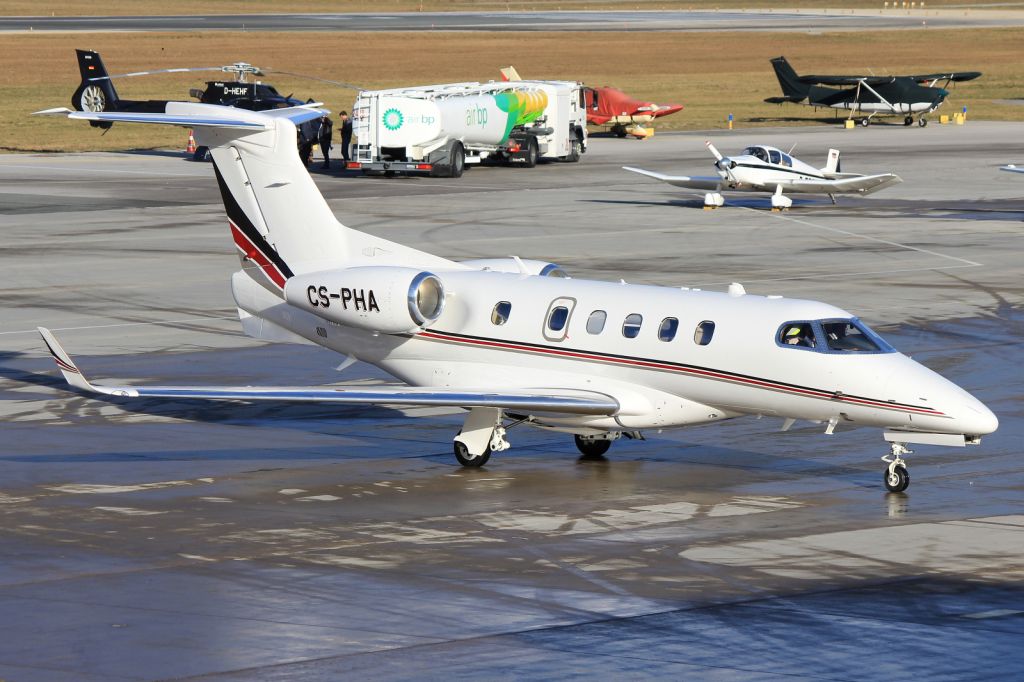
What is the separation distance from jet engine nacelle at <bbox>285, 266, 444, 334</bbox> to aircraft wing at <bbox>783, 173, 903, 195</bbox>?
32398 millimetres

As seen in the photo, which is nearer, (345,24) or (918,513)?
(918,513)

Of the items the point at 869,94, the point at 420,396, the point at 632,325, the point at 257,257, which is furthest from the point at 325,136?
the point at 632,325

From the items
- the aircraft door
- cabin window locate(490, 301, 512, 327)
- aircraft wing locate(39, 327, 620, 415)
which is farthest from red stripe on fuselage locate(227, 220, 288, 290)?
the aircraft door

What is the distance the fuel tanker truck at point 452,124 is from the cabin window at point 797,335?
42001 millimetres

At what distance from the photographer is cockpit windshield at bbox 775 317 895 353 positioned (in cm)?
1948

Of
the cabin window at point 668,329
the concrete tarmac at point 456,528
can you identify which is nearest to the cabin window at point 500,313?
the concrete tarmac at point 456,528

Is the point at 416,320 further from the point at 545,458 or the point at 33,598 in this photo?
the point at 33,598

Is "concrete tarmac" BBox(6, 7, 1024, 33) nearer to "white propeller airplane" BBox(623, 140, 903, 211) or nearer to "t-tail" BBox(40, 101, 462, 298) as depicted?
"white propeller airplane" BBox(623, 140, 903, 211)

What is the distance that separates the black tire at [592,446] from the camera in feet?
72.1

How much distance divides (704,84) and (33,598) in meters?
93.0

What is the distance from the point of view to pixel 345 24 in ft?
475

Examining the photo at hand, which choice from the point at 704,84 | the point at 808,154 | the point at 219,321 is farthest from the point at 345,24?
the point at 219,321

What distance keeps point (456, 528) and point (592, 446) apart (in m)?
4.39

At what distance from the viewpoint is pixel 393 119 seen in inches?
2397
